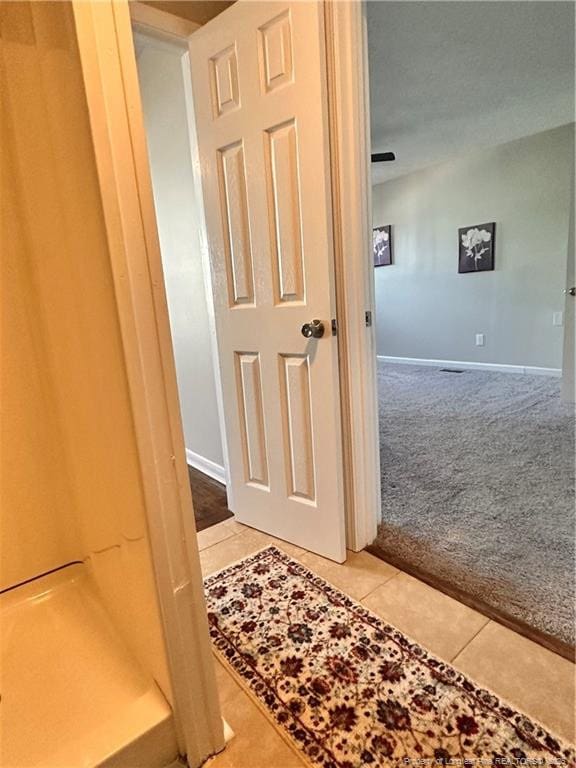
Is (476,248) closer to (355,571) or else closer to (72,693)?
(355,571)

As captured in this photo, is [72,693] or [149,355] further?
[72,693]

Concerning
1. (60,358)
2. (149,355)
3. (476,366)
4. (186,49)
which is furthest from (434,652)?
(476,366)

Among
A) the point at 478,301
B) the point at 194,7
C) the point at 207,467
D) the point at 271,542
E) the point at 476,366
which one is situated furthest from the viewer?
the point at 476,366

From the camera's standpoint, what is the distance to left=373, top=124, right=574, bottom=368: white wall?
12.8 feet

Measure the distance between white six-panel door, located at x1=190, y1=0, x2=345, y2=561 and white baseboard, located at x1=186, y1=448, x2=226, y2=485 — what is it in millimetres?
567

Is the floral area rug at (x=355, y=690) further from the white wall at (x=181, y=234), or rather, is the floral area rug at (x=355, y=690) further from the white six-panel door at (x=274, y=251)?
the white wall at (x=181, y=234)

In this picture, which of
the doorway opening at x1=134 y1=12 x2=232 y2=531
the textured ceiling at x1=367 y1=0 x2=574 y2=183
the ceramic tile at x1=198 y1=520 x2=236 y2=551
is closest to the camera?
the ceramic tile at x1=198 y1=520 x2=236 y2=551

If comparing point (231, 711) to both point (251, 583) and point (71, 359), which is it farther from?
point (71, 359)

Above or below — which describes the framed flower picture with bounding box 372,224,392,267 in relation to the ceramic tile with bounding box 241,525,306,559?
above

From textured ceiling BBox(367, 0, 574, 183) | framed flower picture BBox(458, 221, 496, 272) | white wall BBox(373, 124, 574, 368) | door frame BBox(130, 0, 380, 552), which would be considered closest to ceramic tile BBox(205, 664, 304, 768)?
door frame BBox(130, 0, 380, 552)

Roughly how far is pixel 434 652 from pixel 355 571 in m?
0.39

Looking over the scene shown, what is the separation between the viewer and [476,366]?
4.69 m

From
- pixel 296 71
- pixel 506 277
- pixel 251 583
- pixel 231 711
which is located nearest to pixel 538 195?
pixel 506 277

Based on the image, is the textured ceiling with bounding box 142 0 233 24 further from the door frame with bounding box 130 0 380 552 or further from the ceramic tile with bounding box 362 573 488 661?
the ceramic tile with bounding box 362 573 488 661
